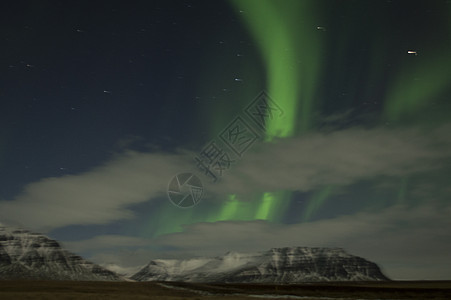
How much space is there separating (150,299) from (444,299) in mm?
65364

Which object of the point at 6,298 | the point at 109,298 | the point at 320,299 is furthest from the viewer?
the point at 320,299

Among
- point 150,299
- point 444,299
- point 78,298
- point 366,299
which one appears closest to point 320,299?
point 366,299

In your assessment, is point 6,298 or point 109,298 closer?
point 6,298

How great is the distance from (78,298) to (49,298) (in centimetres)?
350

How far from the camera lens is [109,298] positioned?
174ft

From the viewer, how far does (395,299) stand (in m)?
86.3

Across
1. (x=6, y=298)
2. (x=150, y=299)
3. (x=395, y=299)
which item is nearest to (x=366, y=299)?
(x=395, y=299)

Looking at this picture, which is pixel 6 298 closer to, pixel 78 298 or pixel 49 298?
pixel 49 298

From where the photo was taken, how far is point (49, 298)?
5016 cm

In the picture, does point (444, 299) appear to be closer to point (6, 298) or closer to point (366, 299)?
point (366, 299)

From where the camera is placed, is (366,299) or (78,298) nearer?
(78,298)

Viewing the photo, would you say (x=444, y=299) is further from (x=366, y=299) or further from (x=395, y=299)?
(x=366, y=299)

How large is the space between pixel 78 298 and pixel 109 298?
397 cm

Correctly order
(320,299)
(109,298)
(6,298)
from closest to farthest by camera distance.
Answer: (6,298) → (109,298) → (320,299)
